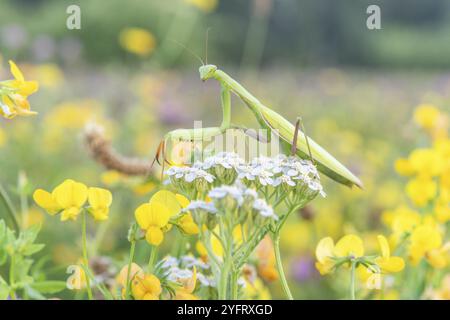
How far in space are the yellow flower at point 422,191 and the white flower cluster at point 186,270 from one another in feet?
1.60

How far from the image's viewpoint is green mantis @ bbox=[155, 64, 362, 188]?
98 cm

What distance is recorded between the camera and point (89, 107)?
2.98 meters

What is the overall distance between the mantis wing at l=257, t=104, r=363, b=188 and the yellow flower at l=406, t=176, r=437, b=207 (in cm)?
28

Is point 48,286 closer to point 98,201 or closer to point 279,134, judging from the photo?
point 98,201

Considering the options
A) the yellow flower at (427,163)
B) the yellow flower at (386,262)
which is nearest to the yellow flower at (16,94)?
the yellow flower at (386,262)

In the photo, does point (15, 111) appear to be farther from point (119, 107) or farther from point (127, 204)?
point (119, 107)

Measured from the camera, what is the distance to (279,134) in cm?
102

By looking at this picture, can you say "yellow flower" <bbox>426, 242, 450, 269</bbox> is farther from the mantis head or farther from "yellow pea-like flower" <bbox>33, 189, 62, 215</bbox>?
"yellow pea-like flower" <bbox>33, 189, 62, 215</bbox>

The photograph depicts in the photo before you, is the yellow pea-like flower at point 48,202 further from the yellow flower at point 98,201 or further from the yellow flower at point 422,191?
the yellow flower at point 422,191

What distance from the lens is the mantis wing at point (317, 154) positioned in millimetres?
979

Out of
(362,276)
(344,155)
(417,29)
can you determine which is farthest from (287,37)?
(362,276)

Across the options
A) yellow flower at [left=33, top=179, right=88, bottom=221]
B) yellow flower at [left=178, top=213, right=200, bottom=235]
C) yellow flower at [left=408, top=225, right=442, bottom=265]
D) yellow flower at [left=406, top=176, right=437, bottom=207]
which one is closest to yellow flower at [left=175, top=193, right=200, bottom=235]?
yellow flower at [left=178, top=213, right=200, bottom=235]

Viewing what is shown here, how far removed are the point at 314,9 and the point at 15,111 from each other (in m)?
9.15
